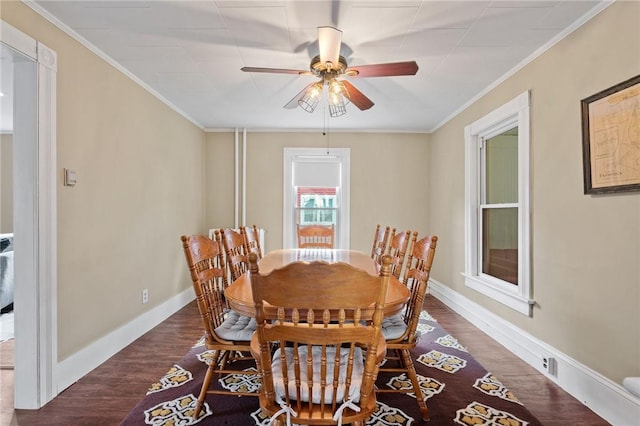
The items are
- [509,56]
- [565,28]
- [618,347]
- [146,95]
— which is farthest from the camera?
[146,95]

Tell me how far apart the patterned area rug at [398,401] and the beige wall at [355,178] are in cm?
273

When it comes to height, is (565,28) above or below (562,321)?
above

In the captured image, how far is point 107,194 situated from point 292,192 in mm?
2788

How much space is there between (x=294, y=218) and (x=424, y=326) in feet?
8.34

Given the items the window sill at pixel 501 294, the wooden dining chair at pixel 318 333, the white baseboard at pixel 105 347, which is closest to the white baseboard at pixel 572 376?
the window sill at pixel 501 294

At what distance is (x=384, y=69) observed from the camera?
2270 millimetres

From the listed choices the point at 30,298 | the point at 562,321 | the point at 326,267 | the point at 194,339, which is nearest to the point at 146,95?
the point at 30,298

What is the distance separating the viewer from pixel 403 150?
207 inches

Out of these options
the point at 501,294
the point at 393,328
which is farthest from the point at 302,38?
the point at 501,294

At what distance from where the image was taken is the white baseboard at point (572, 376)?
1.89 metres

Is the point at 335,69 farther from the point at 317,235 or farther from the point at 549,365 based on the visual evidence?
the point at 549,365

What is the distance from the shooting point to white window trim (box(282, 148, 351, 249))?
523cm

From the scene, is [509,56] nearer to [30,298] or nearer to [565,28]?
[565,28]

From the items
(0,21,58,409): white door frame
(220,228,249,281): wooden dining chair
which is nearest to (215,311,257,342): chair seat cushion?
(220,228,249,281): wooden dining chair
